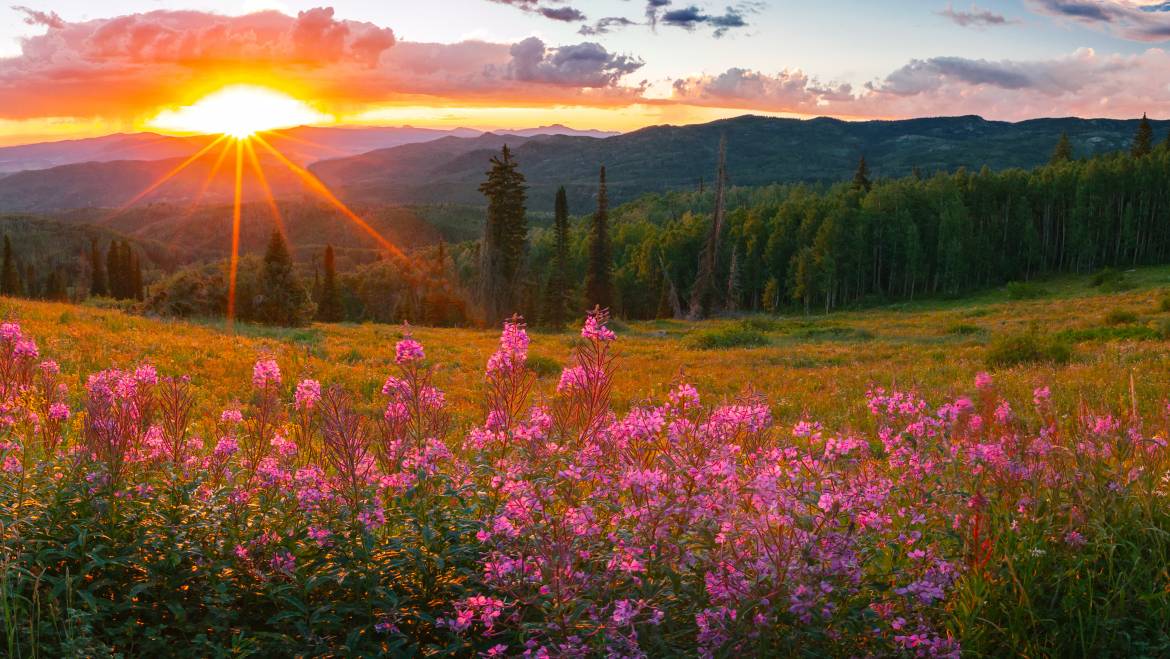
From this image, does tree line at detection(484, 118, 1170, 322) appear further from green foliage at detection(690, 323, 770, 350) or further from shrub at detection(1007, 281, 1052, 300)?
green foliage at detection(690, 323, 770, 350)

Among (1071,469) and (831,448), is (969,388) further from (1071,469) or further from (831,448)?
(831,448)

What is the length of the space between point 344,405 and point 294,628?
1197 millimetres

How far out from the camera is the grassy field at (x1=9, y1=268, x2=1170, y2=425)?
44.5 ft

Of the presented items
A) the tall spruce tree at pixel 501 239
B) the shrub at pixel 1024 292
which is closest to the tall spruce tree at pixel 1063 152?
the shrub at pixel 1024 292

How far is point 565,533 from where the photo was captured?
3.47 meters

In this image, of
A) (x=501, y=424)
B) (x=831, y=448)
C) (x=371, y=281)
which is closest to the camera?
(x=831, y=448)

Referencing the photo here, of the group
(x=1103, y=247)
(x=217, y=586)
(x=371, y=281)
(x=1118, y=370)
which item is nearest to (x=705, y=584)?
(x=217, y=586)

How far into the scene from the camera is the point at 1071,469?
496 centimetres

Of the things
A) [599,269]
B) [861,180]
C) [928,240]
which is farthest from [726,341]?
[861,180]

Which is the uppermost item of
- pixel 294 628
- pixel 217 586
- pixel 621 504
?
pixel 621 504

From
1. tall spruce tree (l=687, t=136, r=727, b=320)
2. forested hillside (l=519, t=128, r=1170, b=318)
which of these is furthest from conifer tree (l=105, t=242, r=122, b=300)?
tall spruce tree (l=687, t=136, r=727, b=320)

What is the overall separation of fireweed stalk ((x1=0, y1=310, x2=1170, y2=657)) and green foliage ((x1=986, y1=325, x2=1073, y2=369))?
1666cm

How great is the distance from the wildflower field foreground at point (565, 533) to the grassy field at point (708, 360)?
119cm

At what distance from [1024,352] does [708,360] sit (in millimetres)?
9044
